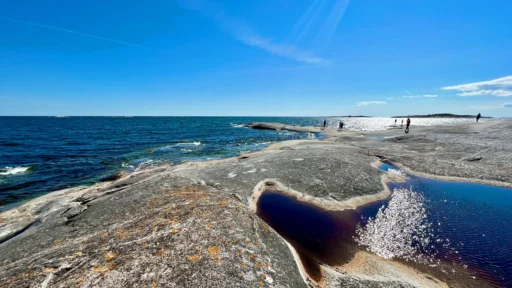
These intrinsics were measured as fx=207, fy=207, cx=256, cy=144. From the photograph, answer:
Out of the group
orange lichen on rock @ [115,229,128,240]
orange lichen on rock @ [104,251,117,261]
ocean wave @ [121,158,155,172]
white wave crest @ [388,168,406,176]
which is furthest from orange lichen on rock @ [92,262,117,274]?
ocean wave @ [121,158,155,172]

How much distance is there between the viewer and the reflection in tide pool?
945 cm

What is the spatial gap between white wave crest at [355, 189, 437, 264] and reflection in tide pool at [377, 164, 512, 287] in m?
0.41

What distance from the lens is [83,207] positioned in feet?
42.4

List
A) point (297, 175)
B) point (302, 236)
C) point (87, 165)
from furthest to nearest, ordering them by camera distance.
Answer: point (87, 165) → point (297, 175) → point (302, 236)

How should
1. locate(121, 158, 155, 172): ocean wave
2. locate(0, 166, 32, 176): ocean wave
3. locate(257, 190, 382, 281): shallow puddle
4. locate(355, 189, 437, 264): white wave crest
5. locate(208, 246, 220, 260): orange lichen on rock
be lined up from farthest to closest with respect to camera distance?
locate(121, 158, 155, 172): ocean wave → locate(0, 166, 32, 176): ocean wave → locate(355, 189, 437, 264): white wave crest → locate(257, 190, 382, 281): shallow puddle → locate(208, 246, 220, 260): orange lichen on rock

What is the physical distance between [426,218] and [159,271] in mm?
15570

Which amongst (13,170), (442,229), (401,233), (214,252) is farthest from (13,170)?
(442,229)

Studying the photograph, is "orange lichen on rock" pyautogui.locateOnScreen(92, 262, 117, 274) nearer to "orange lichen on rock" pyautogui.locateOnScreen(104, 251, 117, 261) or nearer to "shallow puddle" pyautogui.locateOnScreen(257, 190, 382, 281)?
"orange lichen on rock" pyautogui.locateOnScreen(104, 251, 117, 261)

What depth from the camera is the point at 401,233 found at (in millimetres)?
11836

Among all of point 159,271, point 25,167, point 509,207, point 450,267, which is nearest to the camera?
point 159,271

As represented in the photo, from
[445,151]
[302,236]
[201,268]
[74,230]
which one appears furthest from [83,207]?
[445,151]

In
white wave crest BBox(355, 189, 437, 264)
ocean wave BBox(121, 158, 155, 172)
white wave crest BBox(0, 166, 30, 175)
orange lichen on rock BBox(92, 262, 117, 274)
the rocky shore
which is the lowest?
ocean wave BBox(121, 158, 155, 172)

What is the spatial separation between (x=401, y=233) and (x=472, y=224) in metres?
4.91

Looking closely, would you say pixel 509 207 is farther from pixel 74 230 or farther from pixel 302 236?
pixel 74 230
